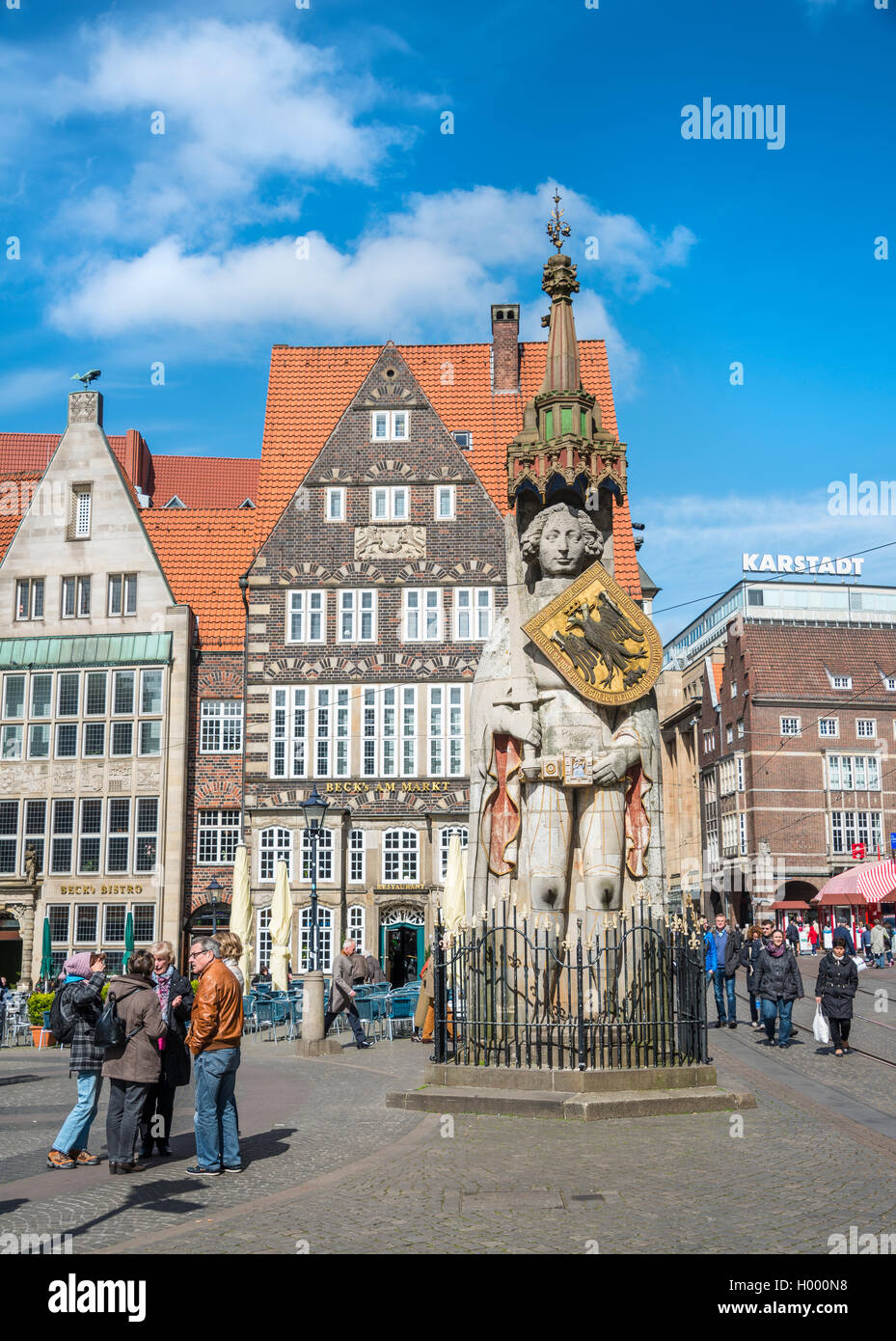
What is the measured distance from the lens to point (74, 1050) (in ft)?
31.0

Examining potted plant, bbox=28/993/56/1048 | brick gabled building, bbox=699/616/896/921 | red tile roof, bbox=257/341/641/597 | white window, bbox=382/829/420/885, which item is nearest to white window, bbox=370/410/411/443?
red tile roof, bbox=257/341/641/597

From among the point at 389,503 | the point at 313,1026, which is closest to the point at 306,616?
the point at 389,503

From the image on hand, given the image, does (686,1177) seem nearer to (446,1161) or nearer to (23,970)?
(446,1161)

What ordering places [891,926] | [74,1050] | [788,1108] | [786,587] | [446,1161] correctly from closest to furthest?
1. [446,1161]
2. [74,1050]
3. [788,1108]
4. [891,926]
5. [786,587]

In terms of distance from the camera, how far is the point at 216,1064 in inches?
335

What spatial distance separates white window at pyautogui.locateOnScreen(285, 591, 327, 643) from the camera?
117ft

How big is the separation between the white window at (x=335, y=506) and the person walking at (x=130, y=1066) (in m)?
27.6

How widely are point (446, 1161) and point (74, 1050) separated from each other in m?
2.75

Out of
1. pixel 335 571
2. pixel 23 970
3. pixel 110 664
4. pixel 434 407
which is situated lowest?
pixel 23 970

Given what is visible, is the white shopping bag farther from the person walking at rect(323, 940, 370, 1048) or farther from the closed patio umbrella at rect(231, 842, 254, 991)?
the closed patio umbrella at rect(231, 842, 254, 991)

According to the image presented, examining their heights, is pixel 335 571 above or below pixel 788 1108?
above

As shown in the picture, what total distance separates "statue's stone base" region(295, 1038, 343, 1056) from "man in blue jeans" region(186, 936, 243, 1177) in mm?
8962

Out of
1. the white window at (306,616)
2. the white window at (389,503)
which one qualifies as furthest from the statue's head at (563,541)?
the white window at (389,503)

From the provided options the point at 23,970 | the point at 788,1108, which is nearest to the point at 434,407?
the point at 23,970
